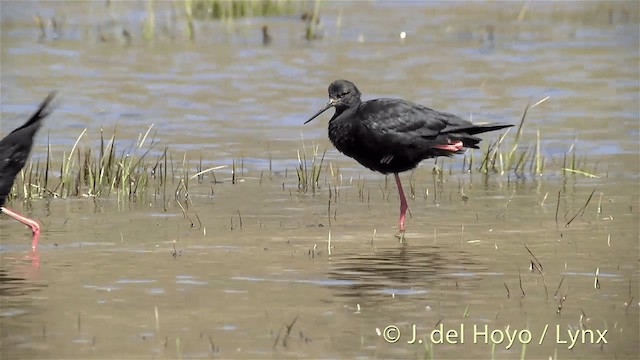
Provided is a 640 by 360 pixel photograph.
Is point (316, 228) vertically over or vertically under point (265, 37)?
over

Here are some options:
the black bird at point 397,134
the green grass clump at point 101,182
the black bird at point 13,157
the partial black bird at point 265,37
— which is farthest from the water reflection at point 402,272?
the partial black bird at point 265,37

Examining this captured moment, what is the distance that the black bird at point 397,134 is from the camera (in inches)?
436

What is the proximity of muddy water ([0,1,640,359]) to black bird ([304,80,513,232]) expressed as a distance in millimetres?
404

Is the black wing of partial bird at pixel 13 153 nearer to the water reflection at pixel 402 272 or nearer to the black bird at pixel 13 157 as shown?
the black bird at pixel 13 157

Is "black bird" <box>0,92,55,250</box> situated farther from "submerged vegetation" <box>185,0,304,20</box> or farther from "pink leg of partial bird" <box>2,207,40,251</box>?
"submerged vegetation" <box>185,0,304,20</box>

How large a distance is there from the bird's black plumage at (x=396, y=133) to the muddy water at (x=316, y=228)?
41cm

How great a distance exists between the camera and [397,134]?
11078 millimetres

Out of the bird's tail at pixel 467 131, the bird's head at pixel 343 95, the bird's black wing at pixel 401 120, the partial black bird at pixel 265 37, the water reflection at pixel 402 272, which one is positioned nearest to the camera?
the water reflection at pixel 402 272

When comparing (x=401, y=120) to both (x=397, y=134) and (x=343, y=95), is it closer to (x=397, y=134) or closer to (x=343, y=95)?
(x=397, y=134)

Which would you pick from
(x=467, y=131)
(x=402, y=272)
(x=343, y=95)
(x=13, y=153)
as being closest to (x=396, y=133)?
(x=467, y=131)

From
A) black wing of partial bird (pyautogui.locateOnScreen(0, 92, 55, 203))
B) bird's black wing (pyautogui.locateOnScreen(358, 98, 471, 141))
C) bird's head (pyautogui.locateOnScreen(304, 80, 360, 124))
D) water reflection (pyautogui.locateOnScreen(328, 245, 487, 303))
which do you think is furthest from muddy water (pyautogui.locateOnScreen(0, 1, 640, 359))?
bird's head (pyautogui.locateOnScreen(304, 80, 360, 124))

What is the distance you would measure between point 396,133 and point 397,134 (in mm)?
13

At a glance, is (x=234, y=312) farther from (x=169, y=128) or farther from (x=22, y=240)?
(x=169, y=128)

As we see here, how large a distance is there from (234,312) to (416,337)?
1.01 m
